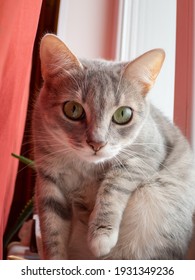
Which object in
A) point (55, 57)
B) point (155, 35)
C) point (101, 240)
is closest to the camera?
point (101, 240)

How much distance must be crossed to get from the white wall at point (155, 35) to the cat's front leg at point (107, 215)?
0.52 metres

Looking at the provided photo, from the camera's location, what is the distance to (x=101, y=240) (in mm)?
763

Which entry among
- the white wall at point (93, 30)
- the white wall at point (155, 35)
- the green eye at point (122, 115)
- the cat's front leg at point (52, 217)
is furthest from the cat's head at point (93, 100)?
the white wall at point (93, 30)

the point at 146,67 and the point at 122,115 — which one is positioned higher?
the point at 146,67

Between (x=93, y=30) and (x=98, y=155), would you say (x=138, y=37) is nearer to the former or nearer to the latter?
(x=93, y=30)

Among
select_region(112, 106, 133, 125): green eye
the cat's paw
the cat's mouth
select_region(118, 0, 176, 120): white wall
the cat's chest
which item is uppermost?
select_region(118, 0, 176, 120): white wall

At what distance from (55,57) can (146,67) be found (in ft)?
0.73

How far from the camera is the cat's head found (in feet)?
2.65

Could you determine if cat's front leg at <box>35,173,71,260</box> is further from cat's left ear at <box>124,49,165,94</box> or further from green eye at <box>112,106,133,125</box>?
cat's left ear at <box>124,49,165,94</box>

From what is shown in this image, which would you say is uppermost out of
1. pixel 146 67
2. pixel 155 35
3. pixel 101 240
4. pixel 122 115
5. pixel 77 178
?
pixel 155 35

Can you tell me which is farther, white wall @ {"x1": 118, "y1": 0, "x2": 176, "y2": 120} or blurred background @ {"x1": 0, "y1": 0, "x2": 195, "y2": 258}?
white wall @ {"x1": 118, "y1": 0, "x2": 176, "y2": 120}

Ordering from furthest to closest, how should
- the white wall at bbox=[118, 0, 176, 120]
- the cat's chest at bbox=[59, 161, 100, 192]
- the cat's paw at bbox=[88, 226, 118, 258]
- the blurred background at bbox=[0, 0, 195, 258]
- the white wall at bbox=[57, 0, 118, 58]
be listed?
the white wall at bbox=[57, 0, 118, 58]
the white wall at bbox=[118, 0, 176, 120]
the blurred background at bbox=[0, 0, 195, 258]
the cat's chest at bbox=[59, 161, 100, 192]
the cat's paw at bbox=[88, 226, 118, 258]

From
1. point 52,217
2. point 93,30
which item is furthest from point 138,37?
point 52,217

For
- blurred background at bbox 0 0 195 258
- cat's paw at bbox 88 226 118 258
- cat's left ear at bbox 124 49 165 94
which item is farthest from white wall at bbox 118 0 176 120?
cat's paw at bbox 88 226 118 258
